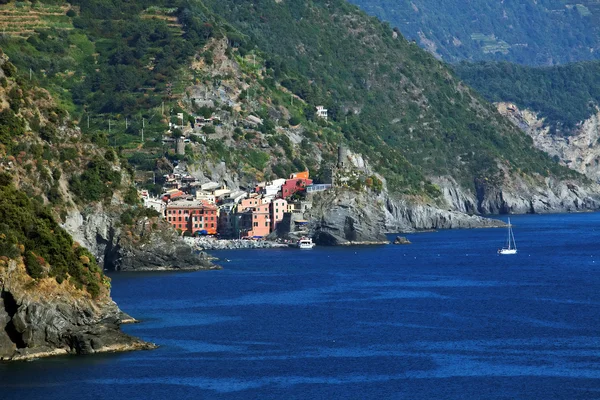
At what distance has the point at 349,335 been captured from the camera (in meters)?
90.3

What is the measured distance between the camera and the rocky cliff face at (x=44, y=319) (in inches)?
2968

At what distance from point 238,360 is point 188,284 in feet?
114

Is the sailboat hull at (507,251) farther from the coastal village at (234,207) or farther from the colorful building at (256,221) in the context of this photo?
the colorful building at (256,221)

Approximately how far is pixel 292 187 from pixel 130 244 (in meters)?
46.5

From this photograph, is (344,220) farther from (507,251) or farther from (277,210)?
(507,251)

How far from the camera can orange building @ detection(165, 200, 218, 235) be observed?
15875 cm

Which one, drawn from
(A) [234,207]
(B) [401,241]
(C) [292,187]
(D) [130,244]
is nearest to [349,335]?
(D) [130,244]

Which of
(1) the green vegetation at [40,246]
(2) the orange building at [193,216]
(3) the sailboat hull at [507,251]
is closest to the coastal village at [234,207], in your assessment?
(2) the orange building at [193,216]

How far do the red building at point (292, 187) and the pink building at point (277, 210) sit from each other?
3.81 meters

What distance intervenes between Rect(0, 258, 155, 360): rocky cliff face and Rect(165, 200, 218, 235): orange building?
79.5 metres

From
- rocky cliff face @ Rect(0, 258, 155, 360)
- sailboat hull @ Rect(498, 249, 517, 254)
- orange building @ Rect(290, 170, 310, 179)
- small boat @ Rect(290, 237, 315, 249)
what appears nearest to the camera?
rocky cliff face @ Rect(0, 258, 155, 360)

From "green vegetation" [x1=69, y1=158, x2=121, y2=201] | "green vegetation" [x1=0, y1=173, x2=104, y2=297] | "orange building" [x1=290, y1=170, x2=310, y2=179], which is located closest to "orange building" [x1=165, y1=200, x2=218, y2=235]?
"orange building" [x1=290, y1=170, x2=310, y2=179]

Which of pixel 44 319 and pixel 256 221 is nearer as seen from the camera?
pixel 44 319

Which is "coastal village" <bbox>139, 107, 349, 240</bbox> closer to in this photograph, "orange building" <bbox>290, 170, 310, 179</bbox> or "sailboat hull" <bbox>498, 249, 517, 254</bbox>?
"orange building" <bbox>290, 170, 310, 179</bbox>
